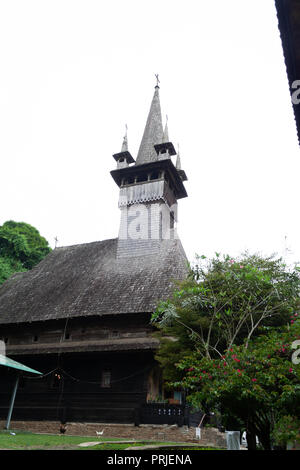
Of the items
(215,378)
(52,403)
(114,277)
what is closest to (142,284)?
(114,277)

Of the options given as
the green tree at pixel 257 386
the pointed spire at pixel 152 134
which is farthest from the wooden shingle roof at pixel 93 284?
the green tree at pixel 257 386

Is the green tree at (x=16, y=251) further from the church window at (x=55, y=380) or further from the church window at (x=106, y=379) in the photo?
the church window at (x=106, y=379)

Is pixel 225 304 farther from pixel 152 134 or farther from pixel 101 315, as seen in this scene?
pixel 152 134

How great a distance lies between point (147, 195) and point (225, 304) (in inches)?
644

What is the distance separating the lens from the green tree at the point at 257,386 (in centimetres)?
914

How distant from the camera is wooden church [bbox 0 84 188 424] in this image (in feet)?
64.3

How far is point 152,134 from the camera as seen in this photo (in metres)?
33.5

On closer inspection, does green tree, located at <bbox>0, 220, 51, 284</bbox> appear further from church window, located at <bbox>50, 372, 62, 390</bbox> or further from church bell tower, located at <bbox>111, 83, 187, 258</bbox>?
church window, located at <bbox>50, 372, 62, 390</bbox>

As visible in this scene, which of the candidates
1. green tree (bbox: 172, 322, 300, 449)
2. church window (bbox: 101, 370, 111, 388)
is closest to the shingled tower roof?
church window (bbox: 101, 370, 111, 388)

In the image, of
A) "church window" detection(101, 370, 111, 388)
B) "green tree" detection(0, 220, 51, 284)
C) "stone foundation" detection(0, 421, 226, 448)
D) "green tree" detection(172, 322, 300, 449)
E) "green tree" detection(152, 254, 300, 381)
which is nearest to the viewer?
"green tree" detection(172, 322, 300, 449)

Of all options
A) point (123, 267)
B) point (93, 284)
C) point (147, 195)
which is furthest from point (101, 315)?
point (147, 195)

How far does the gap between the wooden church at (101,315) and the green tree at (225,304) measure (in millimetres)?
3477

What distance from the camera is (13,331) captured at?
24.0m
